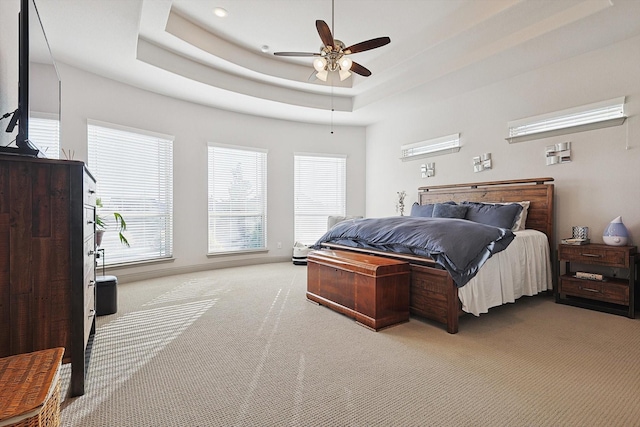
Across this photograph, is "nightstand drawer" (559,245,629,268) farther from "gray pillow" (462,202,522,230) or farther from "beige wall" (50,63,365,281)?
"beige wall" (50,63,365,281)

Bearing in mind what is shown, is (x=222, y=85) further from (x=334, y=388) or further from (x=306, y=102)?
(x=334, y=388)

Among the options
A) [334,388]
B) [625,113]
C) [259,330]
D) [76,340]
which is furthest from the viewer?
[625,113]

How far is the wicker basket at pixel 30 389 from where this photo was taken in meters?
1.03

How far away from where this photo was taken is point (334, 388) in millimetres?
1804

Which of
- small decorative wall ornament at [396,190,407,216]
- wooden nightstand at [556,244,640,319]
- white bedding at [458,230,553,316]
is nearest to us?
white bedding at [458,230,553,316]

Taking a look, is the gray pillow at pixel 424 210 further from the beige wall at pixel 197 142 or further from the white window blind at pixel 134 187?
the white window blind at pixel 134 187

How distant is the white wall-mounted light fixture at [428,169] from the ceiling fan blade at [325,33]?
125 inches

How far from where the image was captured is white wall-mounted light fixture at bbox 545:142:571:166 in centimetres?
378

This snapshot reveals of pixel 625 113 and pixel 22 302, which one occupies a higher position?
pixel 625 113

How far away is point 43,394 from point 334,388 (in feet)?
4.36

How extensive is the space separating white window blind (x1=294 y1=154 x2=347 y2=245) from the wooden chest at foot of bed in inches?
124

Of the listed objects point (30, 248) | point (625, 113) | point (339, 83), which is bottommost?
point (30, 248)

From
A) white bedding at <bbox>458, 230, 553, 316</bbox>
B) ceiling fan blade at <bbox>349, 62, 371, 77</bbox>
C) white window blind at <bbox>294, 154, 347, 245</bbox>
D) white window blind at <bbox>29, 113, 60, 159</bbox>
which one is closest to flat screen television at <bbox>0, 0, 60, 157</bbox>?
white window blind at <bbox>29, 113, 60, 159</bbox>

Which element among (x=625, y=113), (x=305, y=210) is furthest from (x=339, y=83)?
(x=625, y=113)
